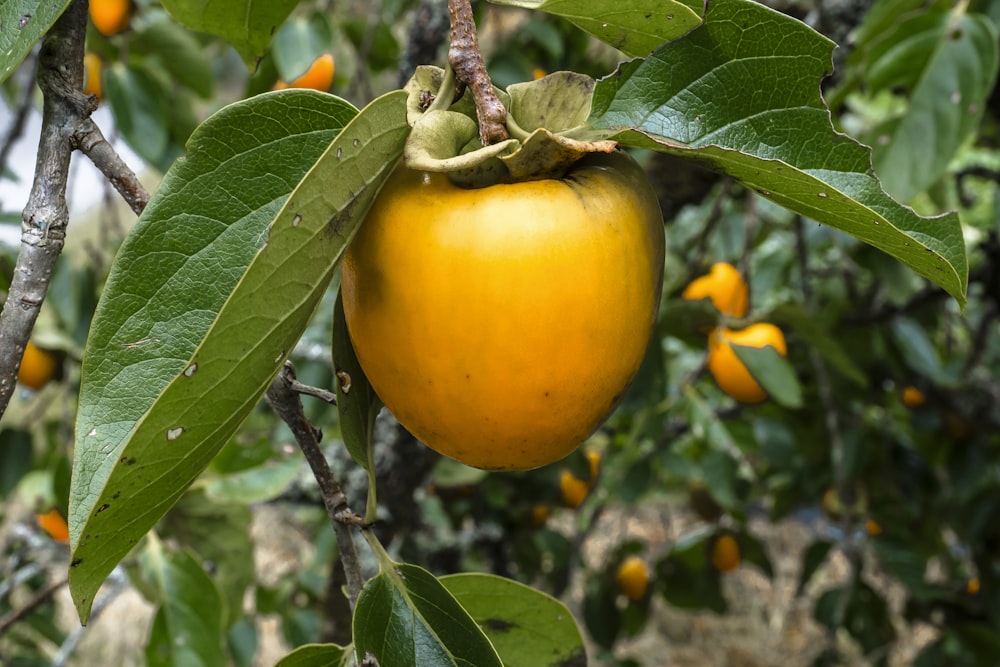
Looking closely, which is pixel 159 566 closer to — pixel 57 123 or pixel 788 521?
pixel 57 123

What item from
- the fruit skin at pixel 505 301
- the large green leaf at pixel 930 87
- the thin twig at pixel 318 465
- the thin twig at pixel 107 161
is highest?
the thin twig at pixel 107 161

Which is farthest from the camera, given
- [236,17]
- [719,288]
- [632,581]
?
[632,581]

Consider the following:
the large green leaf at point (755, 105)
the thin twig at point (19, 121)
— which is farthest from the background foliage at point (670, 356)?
the thin twig at point (19, 121)

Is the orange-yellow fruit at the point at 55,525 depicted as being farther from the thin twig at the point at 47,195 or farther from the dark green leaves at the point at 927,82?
the dark green leaves at the point at 927,82

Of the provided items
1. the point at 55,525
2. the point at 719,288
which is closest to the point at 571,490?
the point at 719,288

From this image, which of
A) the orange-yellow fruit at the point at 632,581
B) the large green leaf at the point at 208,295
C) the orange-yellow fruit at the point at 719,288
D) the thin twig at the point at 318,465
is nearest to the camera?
the large green leaf at the point at 208,295

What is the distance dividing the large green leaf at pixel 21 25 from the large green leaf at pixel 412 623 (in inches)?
13.3

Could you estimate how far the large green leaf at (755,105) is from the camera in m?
0.48

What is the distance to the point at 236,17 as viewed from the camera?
648mm

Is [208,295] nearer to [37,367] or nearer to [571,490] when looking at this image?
[37,367]

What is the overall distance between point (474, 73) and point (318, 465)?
23 centimetres

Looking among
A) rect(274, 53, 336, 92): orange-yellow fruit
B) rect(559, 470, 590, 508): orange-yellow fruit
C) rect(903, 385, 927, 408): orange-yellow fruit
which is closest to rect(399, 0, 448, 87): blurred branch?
rect(274, 53, 336, 92): orange-yellow fruit

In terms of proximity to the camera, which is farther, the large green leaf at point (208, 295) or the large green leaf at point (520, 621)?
the large green leaf at point (520, 621)

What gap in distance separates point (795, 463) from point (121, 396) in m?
1.76
